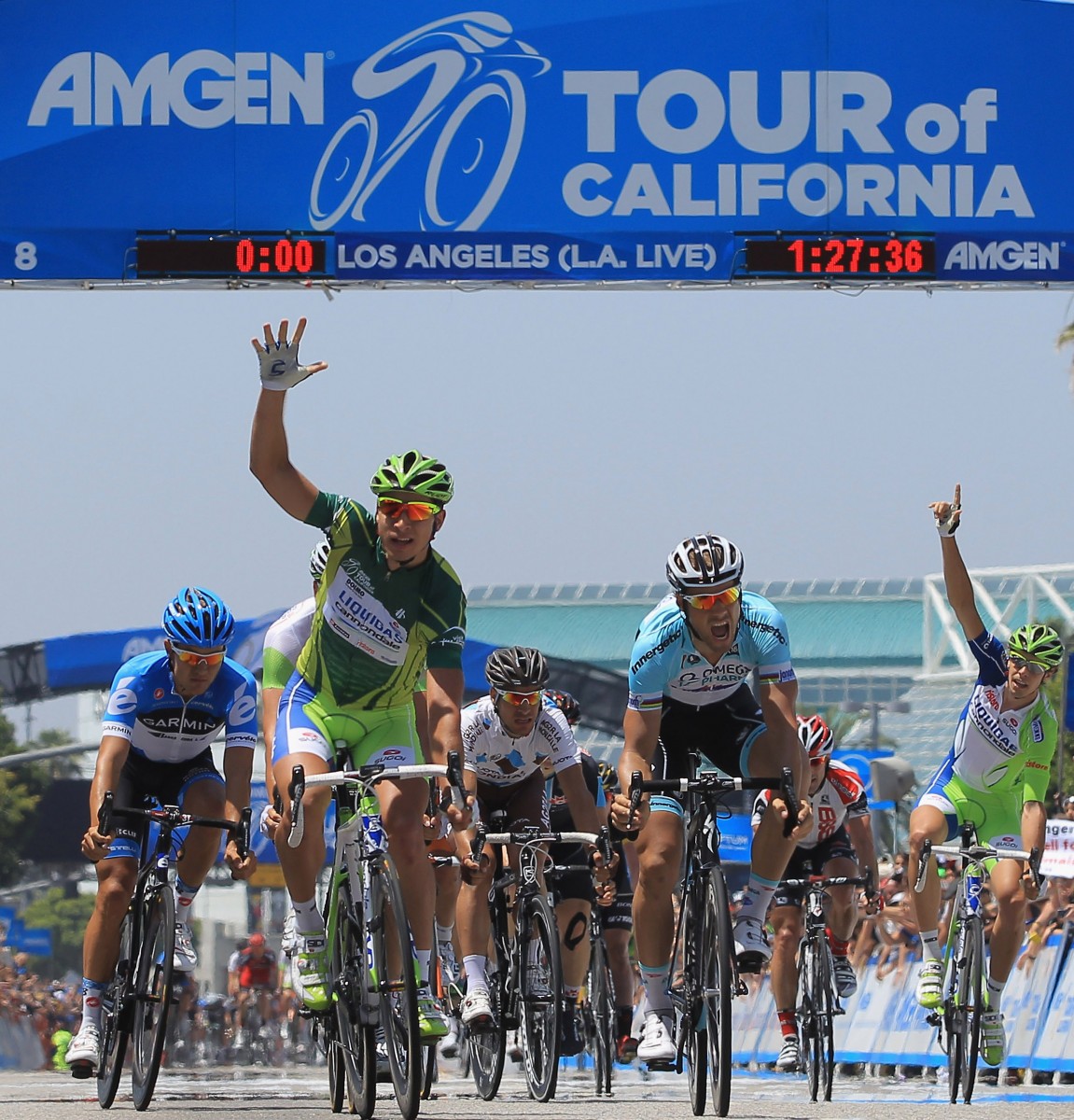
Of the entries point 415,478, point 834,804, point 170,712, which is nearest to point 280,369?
point 415,478

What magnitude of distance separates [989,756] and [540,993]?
2.85m

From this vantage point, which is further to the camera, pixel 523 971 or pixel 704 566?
pixel 523 971

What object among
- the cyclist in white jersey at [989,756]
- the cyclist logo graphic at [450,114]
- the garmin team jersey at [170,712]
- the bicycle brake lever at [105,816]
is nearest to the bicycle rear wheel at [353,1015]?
the bicycle brake lever at [105,816]

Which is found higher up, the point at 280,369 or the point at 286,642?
the point at 280,369

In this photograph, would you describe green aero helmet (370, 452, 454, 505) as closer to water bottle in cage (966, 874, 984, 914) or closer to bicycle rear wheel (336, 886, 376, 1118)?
bicycle rear wheel (336, 886, 376, 1118)

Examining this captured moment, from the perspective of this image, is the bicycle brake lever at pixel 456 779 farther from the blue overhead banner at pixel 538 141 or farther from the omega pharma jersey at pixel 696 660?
the blue overhead banner at pixel 538 141

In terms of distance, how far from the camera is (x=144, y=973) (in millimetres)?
10203

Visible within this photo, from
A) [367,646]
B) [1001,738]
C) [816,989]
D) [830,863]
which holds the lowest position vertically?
[816,989]

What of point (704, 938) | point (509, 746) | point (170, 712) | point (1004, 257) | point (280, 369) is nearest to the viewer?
point (280, 369)

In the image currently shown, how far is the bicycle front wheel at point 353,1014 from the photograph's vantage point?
8.45m

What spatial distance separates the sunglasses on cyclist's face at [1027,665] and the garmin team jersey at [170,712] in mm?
4314

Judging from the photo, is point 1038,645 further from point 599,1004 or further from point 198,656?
point 198,656

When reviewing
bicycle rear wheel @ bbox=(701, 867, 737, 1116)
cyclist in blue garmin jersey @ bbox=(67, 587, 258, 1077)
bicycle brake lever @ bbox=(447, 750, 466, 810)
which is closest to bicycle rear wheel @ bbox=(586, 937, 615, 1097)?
cyclist in blue garmin jersey @ bbox=(67, 587, 258, 1077)

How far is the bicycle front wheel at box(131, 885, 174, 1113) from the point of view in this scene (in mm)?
10047
